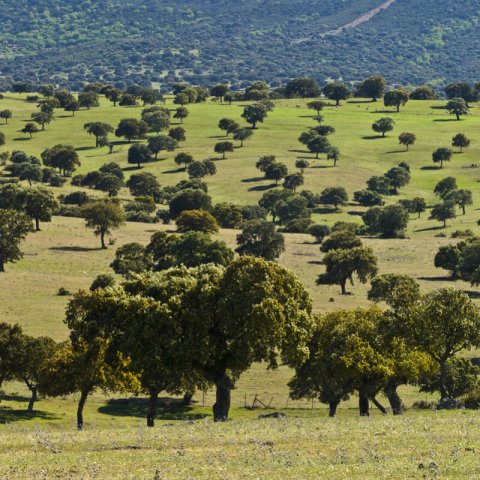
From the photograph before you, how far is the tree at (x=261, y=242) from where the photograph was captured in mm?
137125

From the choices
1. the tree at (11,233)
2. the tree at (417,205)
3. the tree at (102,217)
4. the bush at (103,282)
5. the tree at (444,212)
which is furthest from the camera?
the tree at (417,205)

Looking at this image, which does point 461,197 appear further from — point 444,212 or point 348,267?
point 348,267

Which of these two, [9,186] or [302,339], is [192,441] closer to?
[302,339]

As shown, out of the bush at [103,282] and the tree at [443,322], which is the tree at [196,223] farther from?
the tree at [443,322]

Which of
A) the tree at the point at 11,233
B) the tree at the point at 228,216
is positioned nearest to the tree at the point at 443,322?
the tree at the point at 11,233

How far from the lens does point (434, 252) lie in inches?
5797

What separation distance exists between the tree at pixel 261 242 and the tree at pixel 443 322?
8003 centimetres

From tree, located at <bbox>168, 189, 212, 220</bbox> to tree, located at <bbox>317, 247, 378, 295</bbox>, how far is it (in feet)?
178

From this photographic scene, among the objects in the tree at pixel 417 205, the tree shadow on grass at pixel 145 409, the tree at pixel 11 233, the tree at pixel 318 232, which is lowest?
the tree shadow on grass at pixel 145 409

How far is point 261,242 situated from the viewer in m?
138

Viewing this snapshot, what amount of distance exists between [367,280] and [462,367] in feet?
195

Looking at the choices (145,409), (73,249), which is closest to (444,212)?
(73,249)

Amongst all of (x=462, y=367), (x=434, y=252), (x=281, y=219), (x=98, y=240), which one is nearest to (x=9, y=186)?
(x=98, y=240)

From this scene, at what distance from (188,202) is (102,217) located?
3499 centimetres
